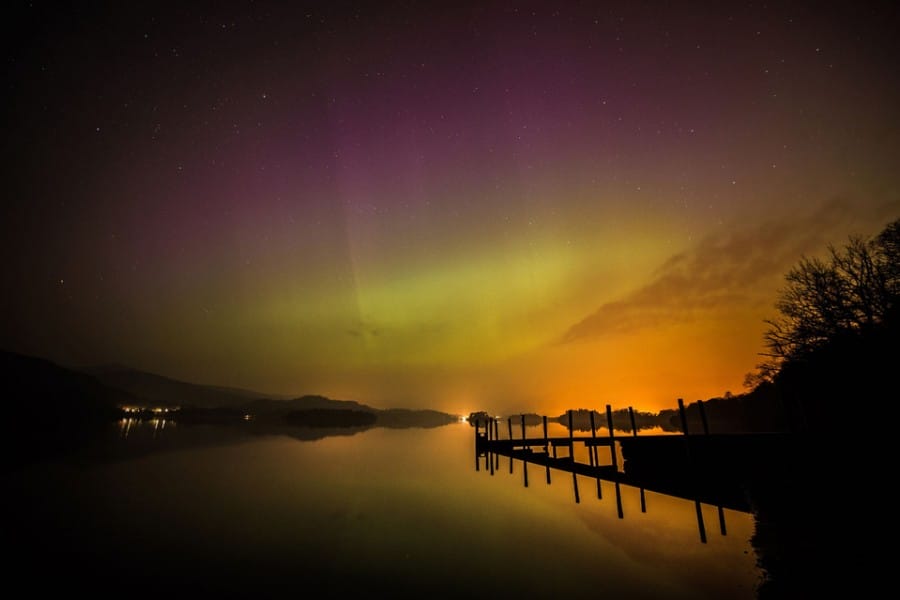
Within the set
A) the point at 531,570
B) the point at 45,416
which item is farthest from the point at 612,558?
the point at 45,416

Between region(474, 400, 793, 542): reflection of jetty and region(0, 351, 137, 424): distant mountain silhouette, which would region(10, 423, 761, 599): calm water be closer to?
region(474, 400, 793, 542): reflection of jetty

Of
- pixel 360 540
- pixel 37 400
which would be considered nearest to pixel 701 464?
pixel 360 540

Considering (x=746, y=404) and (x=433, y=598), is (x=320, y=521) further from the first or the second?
(x=746, y=404)

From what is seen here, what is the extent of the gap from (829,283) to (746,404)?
57337mm

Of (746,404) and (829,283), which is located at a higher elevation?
(829,283)

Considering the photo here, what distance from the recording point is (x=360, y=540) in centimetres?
2186

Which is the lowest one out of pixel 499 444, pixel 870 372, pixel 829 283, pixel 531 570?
pixel 531 570

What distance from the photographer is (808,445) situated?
50.4 ft

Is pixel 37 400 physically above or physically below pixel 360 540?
above

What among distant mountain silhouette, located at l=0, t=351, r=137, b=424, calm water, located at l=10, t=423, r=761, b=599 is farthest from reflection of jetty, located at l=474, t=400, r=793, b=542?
distant mountain silhouette, located at l=0, t=351, r=137, b=424

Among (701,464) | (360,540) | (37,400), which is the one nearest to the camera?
(701,464)

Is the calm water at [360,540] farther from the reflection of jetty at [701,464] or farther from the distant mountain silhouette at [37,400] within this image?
the distant mountain silhouette at [37,400]

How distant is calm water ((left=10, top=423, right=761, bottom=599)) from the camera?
52.1ft

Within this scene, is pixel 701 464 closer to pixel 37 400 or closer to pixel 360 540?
pixel 360 540
